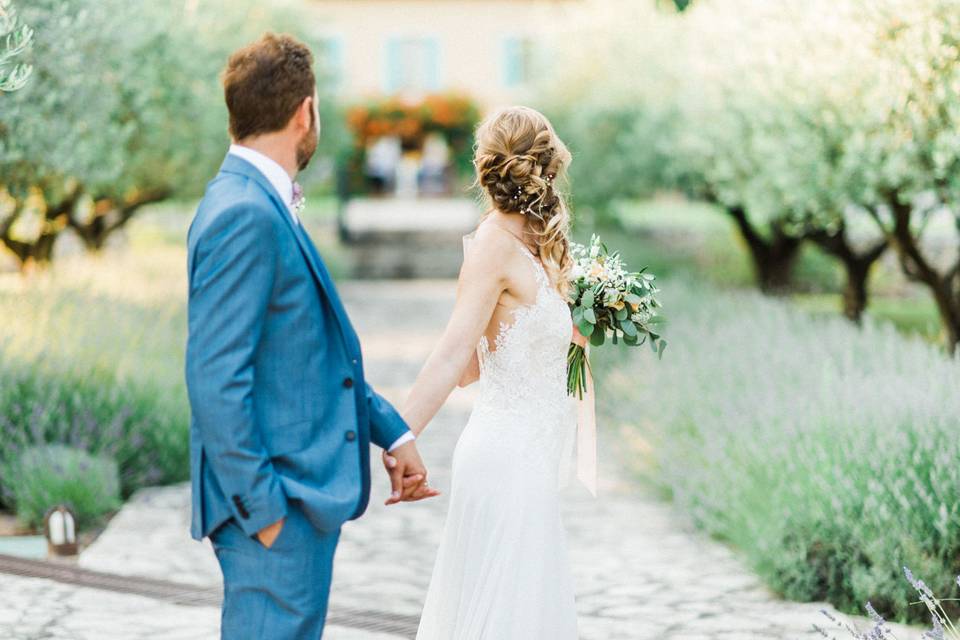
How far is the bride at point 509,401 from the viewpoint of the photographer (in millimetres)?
3789

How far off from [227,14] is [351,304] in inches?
214

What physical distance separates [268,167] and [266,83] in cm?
21

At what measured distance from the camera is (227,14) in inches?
625

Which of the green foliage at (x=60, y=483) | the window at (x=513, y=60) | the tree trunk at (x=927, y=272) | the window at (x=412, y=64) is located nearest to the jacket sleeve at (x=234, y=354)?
the green foliage at (x=60, y=483)

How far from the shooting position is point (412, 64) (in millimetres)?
38156

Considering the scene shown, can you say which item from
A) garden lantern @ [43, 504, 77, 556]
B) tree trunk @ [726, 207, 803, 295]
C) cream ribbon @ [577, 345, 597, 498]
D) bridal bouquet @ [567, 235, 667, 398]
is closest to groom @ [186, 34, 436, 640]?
bridal bouquet @ [567, 235, 667, 398]

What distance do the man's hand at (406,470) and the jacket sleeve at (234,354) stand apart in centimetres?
51

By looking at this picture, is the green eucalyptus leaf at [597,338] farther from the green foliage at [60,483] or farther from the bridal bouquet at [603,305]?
the green foliage at [60,483]

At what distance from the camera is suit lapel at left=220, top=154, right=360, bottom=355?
3072mm

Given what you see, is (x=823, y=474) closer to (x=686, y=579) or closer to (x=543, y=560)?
(x=686, y=579)

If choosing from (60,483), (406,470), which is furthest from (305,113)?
(60,483)

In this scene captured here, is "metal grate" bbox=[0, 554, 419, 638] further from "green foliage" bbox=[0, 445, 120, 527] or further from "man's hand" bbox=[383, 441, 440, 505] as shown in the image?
"man's hand" bbox=[383, 441, 440, 505]

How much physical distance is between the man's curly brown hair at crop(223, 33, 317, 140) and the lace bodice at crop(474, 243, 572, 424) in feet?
3.37

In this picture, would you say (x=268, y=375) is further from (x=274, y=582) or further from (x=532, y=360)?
(x=532, y=360)
